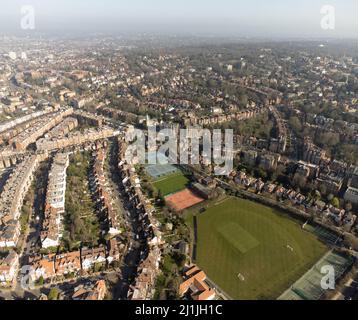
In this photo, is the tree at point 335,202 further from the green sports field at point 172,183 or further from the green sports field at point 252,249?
the green sports field at point 172,183

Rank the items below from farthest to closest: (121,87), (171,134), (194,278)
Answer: (121,87), (171,134), (194,278)

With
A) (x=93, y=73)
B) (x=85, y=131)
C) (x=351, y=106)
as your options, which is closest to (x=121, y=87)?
(x=93, y=73)

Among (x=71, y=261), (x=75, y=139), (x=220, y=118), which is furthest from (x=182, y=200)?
(x=220, y=118)

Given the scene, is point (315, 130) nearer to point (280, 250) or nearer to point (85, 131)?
point (280, 250)

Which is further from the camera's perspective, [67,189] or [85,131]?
[85,131]

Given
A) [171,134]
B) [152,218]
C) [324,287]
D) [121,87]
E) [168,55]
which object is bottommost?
[324,287]

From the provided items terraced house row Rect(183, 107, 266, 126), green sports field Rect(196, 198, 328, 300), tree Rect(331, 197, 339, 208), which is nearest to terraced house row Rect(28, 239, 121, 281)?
green sports field Rect(196, 198, 328, 300)

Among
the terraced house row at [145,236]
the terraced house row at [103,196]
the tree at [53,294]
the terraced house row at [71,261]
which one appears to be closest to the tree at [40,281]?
the terraced house row at [71,261]
